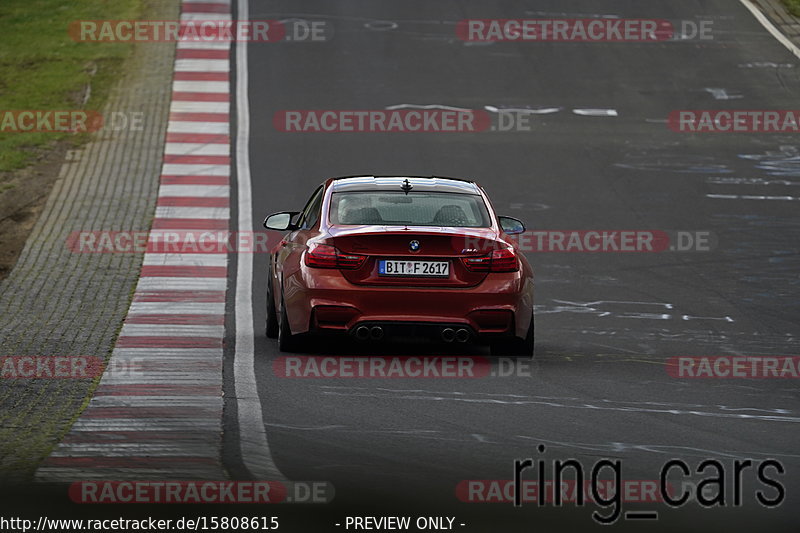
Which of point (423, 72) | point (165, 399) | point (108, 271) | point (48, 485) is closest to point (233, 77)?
point (423, 72)

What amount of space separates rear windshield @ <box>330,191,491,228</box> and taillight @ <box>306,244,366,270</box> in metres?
0.42

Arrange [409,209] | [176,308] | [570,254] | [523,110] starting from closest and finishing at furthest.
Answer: [409,209]
[176,308]
[570,254]
[523,110]

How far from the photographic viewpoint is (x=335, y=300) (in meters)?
11.4

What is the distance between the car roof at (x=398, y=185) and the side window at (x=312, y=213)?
0.70 feet

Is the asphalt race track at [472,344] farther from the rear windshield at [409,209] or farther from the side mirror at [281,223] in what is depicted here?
the rear windshield at [409,209]

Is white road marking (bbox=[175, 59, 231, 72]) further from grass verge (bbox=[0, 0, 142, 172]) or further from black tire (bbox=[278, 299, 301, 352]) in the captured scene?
black tire (bbox=[278, 299, 301, 352])

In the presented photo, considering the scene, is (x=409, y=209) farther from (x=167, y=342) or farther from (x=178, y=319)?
(x=178, y=319)

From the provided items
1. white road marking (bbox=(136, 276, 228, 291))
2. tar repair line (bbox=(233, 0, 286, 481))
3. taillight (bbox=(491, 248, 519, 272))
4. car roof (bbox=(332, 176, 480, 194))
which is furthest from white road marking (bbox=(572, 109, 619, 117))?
taillight (bbox=(491, 248, 519, 272))

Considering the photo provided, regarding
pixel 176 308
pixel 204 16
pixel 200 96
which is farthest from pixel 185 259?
pixel 204 16

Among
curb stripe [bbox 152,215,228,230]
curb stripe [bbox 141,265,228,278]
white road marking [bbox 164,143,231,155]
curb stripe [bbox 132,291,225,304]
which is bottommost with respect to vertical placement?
curb stripe [bbox 132,291,225,304]

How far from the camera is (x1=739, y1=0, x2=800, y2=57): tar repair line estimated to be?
30288 mm

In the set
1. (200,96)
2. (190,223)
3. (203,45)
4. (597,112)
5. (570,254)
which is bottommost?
(570,254)

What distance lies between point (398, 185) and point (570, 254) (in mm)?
5785

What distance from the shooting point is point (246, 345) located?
41.7 feet
